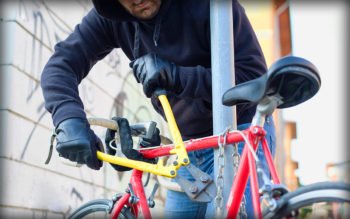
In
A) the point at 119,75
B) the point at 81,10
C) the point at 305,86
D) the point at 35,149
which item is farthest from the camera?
the point at 119,75

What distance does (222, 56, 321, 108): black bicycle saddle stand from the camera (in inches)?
62.7

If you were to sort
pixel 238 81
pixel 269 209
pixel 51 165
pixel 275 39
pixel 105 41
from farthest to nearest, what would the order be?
pixel 275 39 → pixel 51 165 → pixel 105 41 → pixel 238 81 → pixel 269 209

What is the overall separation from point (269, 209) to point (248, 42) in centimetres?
98

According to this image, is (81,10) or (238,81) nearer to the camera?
(238,81)

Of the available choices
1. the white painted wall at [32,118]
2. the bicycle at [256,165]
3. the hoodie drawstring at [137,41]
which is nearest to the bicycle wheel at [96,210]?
the bicycle at [256,165]

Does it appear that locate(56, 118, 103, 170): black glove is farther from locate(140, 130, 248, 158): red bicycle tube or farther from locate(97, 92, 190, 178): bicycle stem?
locate(140, 130, 248, 158): red bicycle tube

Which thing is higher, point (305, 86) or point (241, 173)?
point (305, 86)

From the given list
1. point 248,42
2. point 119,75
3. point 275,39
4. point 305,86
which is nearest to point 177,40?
point 248,42

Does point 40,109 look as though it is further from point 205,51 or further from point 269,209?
point 269,209

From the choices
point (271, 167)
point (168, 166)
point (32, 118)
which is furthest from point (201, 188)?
point (32, 118)

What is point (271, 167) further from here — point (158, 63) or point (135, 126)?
point (135, 126)

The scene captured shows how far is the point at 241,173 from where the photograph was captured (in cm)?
170

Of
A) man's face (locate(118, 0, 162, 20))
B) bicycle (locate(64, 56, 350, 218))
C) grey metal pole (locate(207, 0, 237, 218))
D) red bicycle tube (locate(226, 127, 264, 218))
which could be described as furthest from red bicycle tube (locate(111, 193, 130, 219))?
man's face (locate(118, 0, 162, 20))

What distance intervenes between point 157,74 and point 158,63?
5 centimetres
